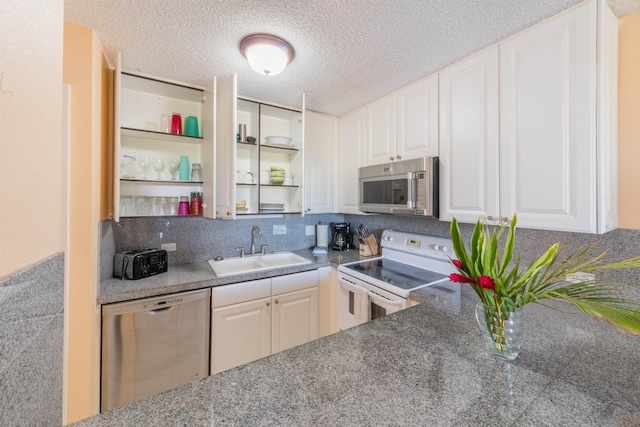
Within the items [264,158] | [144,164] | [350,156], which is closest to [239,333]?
[144,164]

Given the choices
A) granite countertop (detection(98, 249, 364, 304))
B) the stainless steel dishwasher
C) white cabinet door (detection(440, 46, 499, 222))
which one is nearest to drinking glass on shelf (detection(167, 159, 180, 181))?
granite countertop (detection(98, 249, 364, 304))

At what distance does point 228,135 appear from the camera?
170 centimetres

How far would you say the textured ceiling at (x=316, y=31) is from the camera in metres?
1.20

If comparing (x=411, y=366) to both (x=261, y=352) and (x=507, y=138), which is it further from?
(x=261, y=352)

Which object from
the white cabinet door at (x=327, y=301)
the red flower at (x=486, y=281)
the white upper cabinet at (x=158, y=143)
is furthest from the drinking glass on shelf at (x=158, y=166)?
the red flower at (x=486, y=281)

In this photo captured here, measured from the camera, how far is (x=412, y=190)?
182 centimetres

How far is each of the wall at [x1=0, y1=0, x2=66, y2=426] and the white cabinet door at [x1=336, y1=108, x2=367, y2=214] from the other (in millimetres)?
2101

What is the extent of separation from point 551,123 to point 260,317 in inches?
82.4

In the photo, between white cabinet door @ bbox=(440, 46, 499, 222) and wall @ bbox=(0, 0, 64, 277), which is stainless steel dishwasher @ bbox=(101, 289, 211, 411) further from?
white cabinet door @ bbox=(440, 46, 499, 222)

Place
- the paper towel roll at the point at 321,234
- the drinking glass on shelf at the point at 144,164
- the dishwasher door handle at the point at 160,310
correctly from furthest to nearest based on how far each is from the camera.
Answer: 1. the paper towel roll at the point at 321,234
2. the drinking glass on shelf at the point at 144,164
3. the dishwasher door handle at the point at 160,310

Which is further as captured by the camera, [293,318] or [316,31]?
[293,318]

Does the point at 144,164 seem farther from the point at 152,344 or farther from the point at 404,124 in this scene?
the point at 404,124

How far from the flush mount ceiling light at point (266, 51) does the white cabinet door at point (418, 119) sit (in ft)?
3.13

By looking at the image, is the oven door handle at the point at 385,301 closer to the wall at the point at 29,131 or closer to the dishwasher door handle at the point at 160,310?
the dishwasher door handle at the point at 160,310
